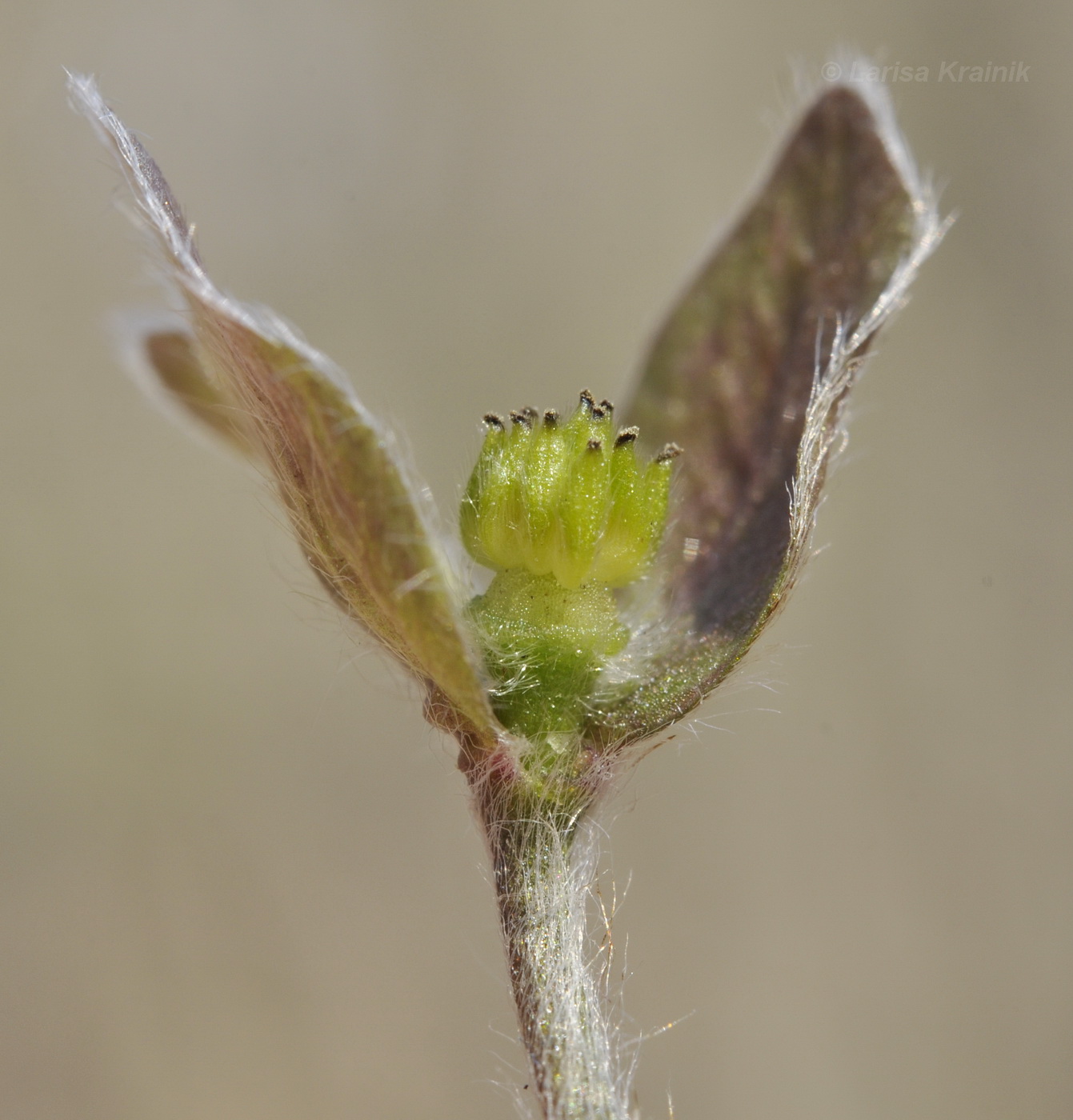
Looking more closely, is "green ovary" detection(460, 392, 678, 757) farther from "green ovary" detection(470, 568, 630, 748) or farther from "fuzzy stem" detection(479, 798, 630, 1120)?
"fuzzy stem" detection(479, 798, 630, 1120)

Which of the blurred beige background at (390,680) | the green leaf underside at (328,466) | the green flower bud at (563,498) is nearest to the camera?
the green leaf underside at (328,466)

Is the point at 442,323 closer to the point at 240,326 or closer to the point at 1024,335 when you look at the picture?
the point at 1024,335

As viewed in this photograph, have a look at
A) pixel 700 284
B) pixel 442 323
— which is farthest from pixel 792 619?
pixel 700 284

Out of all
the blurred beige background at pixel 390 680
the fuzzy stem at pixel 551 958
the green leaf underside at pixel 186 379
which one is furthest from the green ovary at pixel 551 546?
the blurred beige background at pixel 390 680

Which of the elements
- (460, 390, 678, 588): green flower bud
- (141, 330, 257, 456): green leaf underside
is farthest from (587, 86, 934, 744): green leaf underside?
(141, 330, 257, 456): green leaf underside

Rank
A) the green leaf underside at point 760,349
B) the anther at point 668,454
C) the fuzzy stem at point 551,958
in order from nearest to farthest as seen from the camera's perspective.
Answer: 1. the fuzzy stem at point 551,958
2. the anther at point 668,454
3. the green leaf underside at point 760,349

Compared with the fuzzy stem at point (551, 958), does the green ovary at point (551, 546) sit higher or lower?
higher

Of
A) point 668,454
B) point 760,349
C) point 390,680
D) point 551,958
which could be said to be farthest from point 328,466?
point 390,680

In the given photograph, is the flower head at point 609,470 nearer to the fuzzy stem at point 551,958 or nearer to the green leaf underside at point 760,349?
the green leaf underside at point 760,349

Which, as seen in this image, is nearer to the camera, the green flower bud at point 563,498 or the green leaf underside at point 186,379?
the green flower bud at point 563,498
